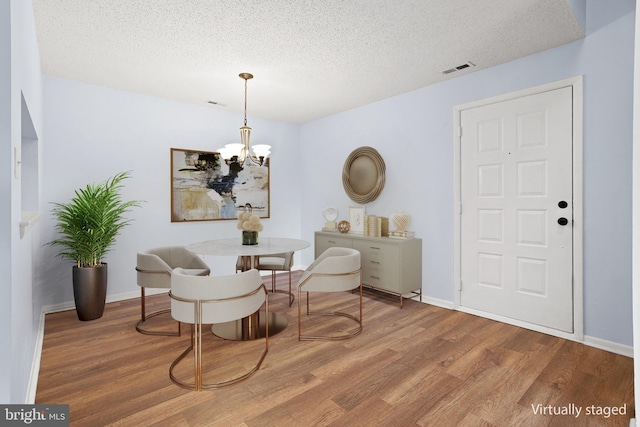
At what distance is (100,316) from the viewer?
3414 mm

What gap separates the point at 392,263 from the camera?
151 inches

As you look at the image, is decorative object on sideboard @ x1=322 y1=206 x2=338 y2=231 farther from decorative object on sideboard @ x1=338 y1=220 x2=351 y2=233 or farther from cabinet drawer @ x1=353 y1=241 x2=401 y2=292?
cabinet drawer @ x1=353 y1=241 x2=401 y2=292

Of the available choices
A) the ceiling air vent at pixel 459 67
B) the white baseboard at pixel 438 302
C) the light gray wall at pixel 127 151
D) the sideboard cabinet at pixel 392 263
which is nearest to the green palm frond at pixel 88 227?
the light gray wall at pixel 127 151

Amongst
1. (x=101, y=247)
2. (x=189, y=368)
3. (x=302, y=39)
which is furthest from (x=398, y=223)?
(x=101, y=247)

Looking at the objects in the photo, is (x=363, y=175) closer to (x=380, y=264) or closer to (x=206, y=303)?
(x=380, y=264)

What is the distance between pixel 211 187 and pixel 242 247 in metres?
1.95

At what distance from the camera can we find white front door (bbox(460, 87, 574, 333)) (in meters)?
2.91

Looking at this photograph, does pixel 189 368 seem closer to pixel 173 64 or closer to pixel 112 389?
pixel 112 389

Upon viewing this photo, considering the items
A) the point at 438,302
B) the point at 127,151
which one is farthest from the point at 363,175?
the point at 127,151

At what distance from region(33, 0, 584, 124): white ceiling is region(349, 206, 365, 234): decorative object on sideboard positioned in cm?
158

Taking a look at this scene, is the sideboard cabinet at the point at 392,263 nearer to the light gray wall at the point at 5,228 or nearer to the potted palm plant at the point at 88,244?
the potted palm plant at the point at 88,244

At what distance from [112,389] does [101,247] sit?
1770 mm

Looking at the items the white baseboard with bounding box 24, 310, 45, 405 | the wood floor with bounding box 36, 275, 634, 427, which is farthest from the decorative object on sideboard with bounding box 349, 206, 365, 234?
the white baseboard with bounding box 24, 310, 45, 405

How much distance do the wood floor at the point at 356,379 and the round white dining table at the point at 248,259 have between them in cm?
12
